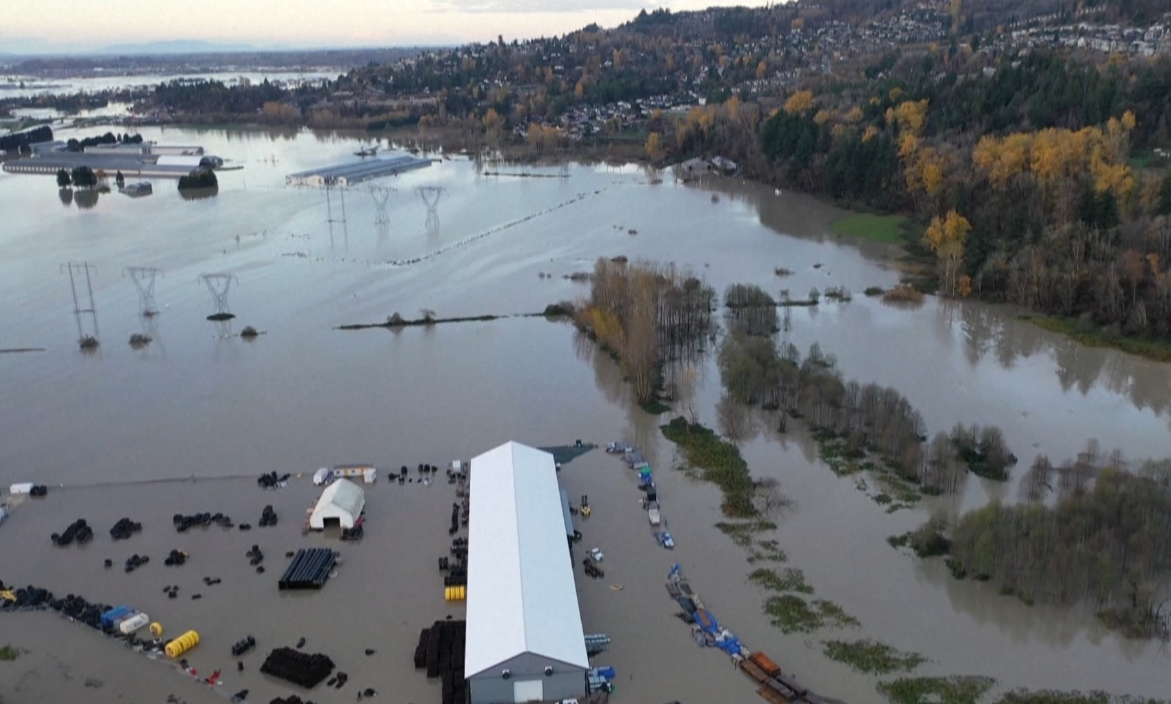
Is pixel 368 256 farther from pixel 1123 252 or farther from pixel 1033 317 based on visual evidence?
pixel 1123 252

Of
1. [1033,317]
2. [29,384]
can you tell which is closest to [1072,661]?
[1033,317]

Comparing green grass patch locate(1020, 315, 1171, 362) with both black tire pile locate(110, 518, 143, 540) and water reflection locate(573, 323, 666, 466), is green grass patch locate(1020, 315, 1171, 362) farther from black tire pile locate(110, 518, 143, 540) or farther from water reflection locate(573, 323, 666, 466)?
black tire pile locate(110, 518, 143, 540)

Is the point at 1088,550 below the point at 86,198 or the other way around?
below

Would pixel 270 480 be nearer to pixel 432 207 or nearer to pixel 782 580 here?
pixel 782 580

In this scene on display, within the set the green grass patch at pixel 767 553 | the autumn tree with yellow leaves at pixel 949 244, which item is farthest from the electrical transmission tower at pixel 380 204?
the green grass patch at pixel 767 553

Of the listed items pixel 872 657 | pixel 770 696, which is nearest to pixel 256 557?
pixel 770 696

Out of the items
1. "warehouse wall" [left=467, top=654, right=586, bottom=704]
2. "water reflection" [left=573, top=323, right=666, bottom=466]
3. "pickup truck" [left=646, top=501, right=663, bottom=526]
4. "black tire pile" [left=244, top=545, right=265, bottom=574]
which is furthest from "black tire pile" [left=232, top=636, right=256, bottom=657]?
"water reflection" [left=573, top=323, right=666, bottom=466]

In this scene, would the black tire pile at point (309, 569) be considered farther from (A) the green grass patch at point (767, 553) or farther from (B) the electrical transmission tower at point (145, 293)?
(B) the electrical transmission tower at point (145, 293)
